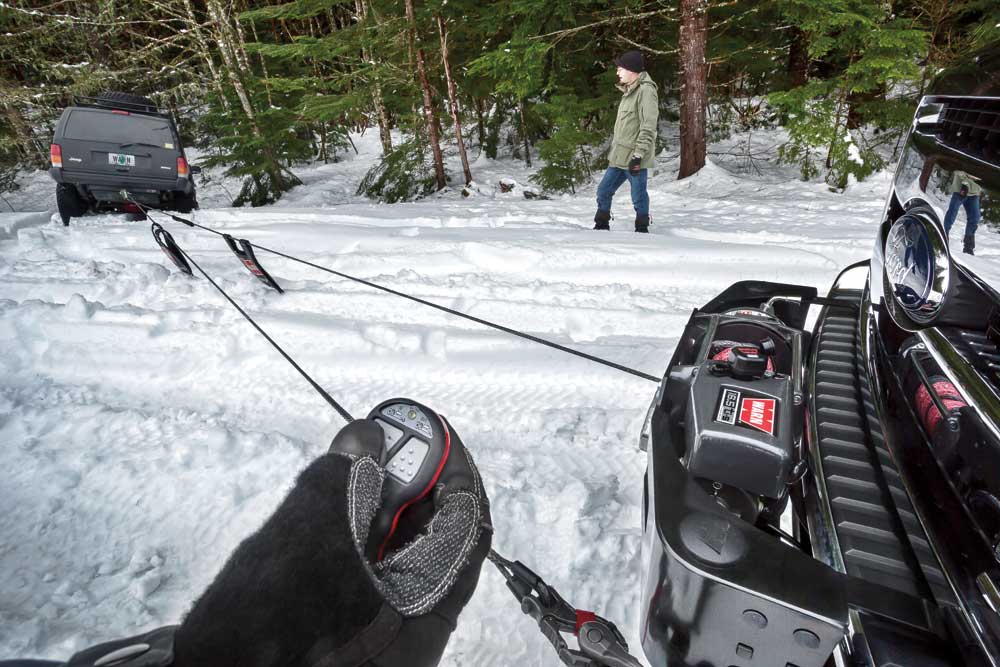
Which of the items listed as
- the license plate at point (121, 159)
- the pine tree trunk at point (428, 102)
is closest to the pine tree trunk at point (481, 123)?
the pine tree trunk at point (428, 102)

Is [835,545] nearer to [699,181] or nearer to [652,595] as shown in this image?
[652,595]

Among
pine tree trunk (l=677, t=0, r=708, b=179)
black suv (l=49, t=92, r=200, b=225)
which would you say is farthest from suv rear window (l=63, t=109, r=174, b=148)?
pine tree trunk (l=677, t=0, r=708, b=179)

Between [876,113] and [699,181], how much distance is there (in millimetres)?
2921

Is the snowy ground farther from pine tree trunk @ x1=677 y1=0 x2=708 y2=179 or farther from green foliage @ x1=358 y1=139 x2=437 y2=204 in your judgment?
green foliage @ x1=358 y1=139 x2=437 y2=204

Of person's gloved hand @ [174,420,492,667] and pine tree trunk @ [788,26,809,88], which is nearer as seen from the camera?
person's gloved hand @ [174,420,492,667]

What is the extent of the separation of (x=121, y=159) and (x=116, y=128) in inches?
19.7

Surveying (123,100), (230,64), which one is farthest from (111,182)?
(230,64)

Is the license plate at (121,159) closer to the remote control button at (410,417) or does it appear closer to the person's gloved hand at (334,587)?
the remote control button at (410,417)

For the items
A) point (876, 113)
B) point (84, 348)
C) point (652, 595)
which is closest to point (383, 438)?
Result: point (652, 595)

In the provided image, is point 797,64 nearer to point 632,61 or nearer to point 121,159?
point 632,61

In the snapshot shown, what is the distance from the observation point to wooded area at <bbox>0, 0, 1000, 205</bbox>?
305 inches

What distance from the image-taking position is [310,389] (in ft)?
9.73

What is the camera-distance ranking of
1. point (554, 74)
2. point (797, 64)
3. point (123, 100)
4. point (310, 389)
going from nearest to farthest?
point (310, 389) → point (554, 74) → point (123, 100) → point (797, 64)

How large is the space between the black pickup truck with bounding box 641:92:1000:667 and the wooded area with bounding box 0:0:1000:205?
6.57 m
